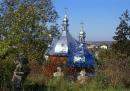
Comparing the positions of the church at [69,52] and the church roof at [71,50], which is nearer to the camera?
the church at [69,52]

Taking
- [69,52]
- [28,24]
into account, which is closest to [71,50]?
[69,52]

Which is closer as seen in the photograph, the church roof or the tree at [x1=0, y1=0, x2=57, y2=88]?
the tree at [x1=0, y1=0, x2=57, y2=88]

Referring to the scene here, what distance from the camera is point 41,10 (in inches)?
1182

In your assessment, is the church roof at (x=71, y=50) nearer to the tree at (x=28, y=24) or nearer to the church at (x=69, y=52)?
the church at (x=69, y=52)

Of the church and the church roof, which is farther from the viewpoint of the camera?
the church roof

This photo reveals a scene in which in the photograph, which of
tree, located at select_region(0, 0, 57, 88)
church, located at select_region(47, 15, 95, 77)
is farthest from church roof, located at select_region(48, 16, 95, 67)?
tree, located at select_region(0, 0, 57, 88)

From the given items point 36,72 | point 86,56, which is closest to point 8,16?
point 86,56

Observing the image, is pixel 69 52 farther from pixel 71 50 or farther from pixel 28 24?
pixel 28 24

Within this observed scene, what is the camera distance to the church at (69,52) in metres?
30.8

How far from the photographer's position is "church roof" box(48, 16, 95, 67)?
3154cm

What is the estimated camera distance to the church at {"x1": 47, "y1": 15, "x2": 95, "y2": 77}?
3083 cm

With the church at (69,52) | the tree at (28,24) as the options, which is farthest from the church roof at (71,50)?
the tree at (28,24)

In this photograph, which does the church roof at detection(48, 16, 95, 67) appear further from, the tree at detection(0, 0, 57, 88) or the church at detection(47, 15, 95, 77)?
the tree at detection(0, 0, 57, 88)

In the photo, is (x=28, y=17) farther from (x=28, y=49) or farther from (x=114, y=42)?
(x=114, y=42)
